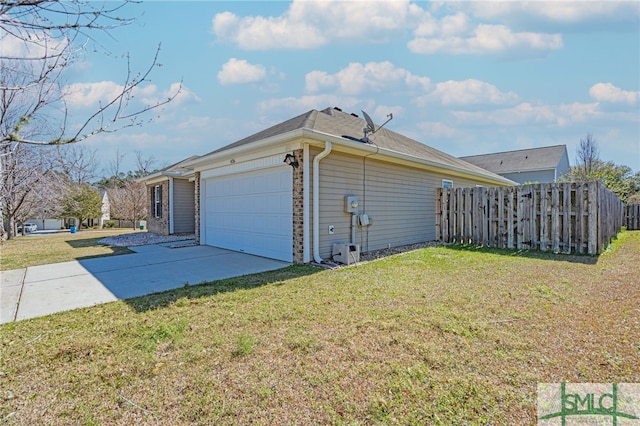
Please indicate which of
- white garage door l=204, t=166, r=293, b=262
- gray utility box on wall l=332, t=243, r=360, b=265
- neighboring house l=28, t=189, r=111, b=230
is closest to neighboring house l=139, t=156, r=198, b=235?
white garage door l=204, t=166, r=293, b=262

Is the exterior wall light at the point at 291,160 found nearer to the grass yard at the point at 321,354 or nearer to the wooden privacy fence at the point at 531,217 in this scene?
the grass yard at the point at 321,354

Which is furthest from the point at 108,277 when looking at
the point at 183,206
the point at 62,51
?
the point at 183,206

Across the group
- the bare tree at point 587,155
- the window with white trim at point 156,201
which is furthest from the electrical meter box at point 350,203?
the bare tree at point 587,155

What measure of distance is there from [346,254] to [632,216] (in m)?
18.1

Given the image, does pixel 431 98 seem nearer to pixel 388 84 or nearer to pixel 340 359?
pixel 388 84

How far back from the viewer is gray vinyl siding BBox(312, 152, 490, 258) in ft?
24.7

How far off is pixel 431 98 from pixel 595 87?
6722 millimetres

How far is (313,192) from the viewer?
23.2ft

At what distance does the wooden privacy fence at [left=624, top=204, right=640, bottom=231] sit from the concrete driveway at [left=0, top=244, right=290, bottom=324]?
19173 mm

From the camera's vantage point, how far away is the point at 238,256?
844 centimetres

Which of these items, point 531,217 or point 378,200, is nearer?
point 531,217

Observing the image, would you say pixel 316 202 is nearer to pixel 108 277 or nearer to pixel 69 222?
pixel 108 277

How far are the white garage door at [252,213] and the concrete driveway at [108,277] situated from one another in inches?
17.0

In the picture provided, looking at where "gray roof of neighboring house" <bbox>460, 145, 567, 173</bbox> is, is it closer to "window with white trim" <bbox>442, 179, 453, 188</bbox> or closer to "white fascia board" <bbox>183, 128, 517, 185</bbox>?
"window with white trim" <bbox>442, 179, 453, 188</bbox>
